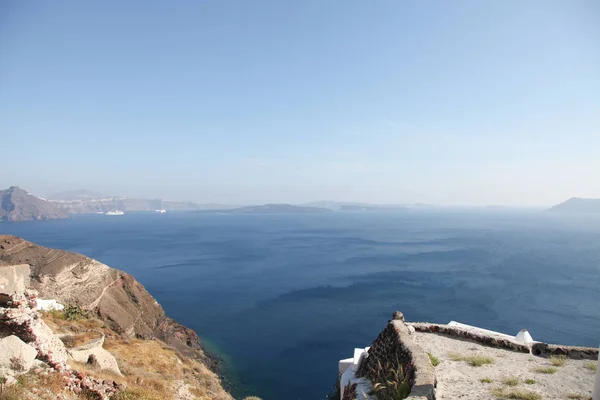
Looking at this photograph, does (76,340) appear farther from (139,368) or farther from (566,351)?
(566,351)

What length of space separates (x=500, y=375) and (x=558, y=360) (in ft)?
7.54

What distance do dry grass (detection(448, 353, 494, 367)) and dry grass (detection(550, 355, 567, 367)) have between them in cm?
161

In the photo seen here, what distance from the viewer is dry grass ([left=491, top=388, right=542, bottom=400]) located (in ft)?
23.6

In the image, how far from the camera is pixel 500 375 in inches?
337

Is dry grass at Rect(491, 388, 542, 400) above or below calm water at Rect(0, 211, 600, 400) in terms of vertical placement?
above

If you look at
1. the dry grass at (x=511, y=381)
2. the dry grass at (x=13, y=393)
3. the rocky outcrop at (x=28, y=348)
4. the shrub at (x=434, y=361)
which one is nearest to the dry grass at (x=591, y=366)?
the dry grass at (x=511, y=381)

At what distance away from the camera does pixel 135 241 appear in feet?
331

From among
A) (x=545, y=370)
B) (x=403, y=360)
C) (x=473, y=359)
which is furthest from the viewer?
(x=473, y=359)

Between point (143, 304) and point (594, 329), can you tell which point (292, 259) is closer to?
point (143, 304)

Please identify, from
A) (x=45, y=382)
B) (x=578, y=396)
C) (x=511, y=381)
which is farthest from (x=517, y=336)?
(x=45, y=382)

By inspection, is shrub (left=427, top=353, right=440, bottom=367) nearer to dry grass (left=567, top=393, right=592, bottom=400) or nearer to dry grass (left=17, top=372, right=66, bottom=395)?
dry grass (left=567, top=393, right=592, bottom=400)

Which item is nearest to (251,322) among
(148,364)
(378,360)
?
(148,364)

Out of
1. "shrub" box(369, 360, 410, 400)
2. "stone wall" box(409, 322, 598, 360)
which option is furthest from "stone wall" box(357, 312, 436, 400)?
"stone wall" box(409, 322, 598, 360)

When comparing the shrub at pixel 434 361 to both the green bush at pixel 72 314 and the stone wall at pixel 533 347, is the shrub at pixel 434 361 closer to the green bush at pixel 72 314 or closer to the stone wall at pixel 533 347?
the stone wall at pixel 533 347
